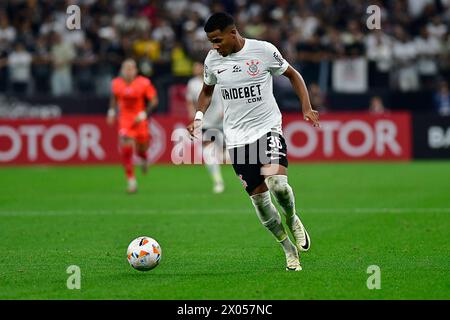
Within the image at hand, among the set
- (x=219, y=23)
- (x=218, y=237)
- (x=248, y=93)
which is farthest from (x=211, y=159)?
(x=219, y=23)

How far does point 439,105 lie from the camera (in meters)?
27.7

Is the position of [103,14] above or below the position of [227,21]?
above

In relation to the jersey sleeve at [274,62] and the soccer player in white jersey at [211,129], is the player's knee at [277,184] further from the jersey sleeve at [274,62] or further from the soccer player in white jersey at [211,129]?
the soccer player in white jersey at [211,129]

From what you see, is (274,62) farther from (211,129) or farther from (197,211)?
(211,129)

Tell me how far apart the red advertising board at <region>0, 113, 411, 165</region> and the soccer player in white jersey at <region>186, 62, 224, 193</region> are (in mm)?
4819

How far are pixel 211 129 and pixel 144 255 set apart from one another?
34.7ft

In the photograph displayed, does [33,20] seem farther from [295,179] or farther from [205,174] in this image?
[295,179]

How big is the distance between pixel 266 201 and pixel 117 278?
1709 millimetres

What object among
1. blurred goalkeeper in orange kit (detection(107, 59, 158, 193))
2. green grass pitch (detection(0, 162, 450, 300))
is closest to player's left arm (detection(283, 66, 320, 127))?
green grass pitch (detection(0, 162, 450, 300))

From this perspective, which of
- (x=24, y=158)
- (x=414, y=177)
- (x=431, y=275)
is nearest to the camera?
(x=431, y=275)

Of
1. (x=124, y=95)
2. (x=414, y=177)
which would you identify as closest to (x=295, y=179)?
(x=414, y=177)

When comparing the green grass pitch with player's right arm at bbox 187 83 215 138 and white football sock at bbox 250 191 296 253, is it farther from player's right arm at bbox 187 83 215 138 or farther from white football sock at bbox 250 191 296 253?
player's right arm at bbox 187 83 215 138

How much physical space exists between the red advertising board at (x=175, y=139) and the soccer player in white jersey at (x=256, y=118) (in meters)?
16.0

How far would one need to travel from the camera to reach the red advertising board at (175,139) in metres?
26.2
